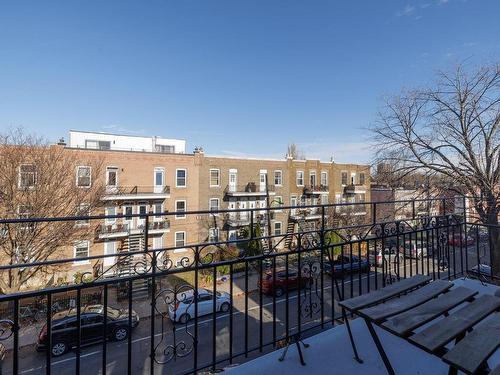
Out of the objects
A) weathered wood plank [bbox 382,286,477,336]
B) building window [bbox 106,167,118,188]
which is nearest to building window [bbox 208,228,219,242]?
weathered wood plank [bbox 382,286,477,336]

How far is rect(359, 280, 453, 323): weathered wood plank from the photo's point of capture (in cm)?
169

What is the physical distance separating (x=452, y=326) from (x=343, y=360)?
969 mm

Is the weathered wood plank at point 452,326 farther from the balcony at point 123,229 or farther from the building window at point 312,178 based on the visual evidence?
the building window at point 312,178

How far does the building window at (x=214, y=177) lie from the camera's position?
21.5 meters

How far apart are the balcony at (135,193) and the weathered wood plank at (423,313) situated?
15895mm

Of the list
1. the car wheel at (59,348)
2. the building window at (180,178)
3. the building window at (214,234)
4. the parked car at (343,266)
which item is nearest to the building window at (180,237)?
the building window at (214,234)

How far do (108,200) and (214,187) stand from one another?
7.91 metres

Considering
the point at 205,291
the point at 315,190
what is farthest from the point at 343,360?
the point at 315,190

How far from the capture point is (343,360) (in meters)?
2.21

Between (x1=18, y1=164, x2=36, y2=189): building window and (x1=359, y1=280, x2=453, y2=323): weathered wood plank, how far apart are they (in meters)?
14.2

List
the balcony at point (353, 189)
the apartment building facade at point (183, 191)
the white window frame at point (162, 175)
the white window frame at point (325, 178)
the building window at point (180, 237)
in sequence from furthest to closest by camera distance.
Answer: the balcony at point (353, 189)
the white window frame at point (325, 178)
the building window at point (180, 237)
the white window frame at point (162, 175)
the apartment building facade at point (183, 191)

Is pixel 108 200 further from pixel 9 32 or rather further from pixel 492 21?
pixel 492 21

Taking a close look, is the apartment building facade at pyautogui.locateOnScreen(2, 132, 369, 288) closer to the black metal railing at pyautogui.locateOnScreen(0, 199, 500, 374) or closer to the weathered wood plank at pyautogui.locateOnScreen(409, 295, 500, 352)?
the black metal railing at pyautogui.locateOnScreen(0, 199, 500, 374)

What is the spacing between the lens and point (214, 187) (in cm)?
2159
